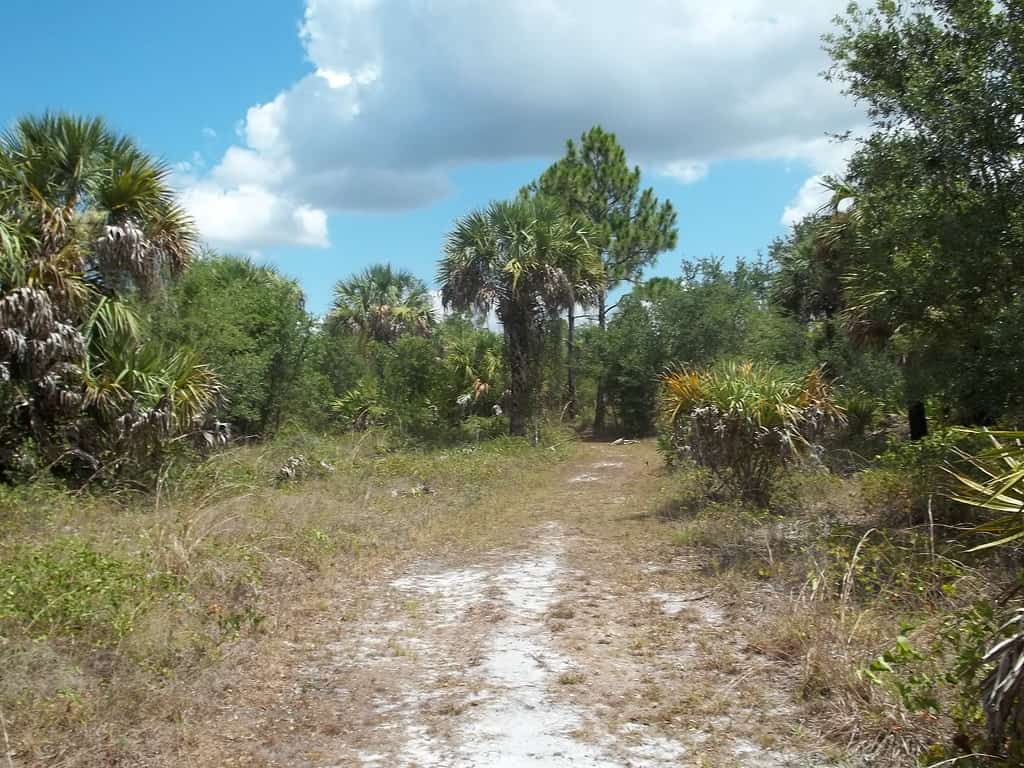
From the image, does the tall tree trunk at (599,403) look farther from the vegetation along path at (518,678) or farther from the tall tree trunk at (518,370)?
the vegetation along path at (518,678)

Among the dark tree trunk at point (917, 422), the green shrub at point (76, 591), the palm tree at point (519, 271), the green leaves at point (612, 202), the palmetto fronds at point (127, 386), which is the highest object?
the green leaves at point (612, 202)

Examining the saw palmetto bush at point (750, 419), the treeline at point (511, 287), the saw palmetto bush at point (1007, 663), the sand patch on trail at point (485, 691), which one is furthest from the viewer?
the saw palmetto bush at point (750, 419)

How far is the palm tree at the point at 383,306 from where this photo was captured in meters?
38.2

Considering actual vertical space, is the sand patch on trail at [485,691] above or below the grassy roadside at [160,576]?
below

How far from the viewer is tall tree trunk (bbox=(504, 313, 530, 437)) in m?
25.1

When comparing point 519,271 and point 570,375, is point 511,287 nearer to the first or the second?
point 519,271

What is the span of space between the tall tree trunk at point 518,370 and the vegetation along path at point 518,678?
1511 centimetres

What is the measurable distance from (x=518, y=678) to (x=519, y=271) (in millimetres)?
18196

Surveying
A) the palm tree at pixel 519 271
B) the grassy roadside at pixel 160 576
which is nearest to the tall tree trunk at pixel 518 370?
the palm tree at pixel 519 271

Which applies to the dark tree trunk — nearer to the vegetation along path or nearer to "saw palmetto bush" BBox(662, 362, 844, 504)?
"saw palmetto bush" BBox(662, 362, 844, 504)

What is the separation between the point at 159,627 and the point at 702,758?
3.57 metres

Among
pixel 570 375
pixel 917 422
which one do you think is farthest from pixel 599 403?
pixel 917 422

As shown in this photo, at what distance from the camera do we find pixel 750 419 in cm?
1181

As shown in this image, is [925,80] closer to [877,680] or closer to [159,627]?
[877,680]
